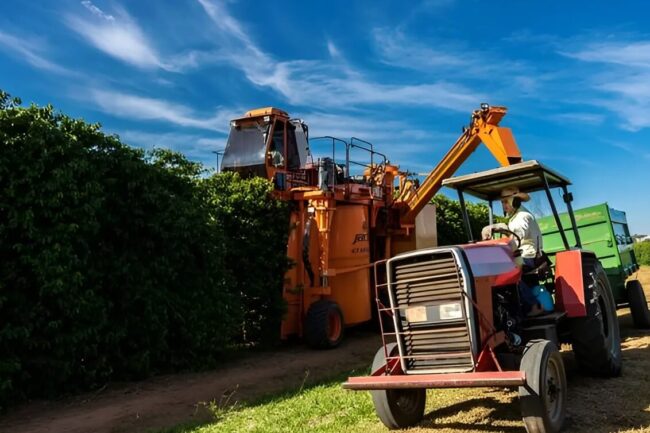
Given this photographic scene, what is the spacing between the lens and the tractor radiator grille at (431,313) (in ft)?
16.6

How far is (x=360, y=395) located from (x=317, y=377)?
2.17 meters

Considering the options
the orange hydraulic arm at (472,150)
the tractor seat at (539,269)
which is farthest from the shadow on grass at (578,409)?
the orange hydraulic arm at (472,150)

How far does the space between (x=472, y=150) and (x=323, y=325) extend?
4.92 m

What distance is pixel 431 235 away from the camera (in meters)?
15.1

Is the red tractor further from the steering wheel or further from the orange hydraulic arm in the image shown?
the orange hydraulic arm

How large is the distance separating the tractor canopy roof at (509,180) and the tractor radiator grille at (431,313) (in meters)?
2.16

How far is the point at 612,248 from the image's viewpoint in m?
10.9

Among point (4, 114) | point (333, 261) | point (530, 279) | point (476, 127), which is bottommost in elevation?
point (530, 279)

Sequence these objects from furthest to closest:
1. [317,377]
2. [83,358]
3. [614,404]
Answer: [317,377]
[83,358]
[614,404]

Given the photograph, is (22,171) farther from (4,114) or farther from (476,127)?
(476,127)

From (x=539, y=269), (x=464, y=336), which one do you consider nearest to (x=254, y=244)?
(x=539, y=269)

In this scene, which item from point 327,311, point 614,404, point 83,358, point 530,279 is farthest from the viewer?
point 327,311

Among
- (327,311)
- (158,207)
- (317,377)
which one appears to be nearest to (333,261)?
(327,311)

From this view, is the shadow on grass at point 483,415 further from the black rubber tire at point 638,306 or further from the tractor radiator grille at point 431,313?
the black rubber tire at point 638,306
